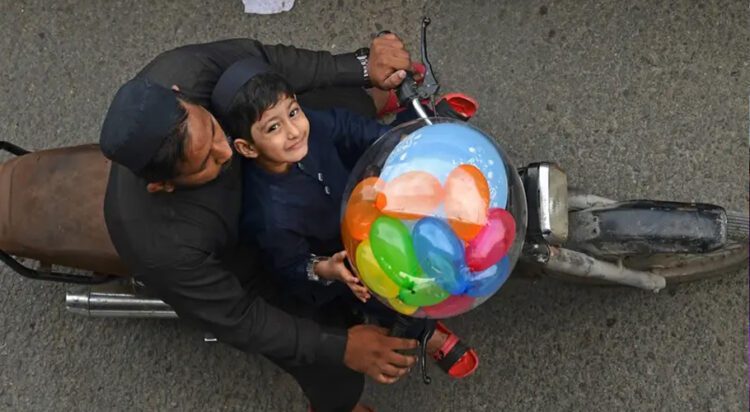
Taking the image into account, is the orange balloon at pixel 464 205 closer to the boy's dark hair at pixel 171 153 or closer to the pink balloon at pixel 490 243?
the pink balloon at pixel 490 243

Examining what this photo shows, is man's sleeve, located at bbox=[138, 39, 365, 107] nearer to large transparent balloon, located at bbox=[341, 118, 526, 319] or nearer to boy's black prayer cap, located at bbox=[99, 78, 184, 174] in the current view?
boy's black prayer cap, located at bbox=[99, 78, 184, 174]

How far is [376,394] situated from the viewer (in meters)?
2.79

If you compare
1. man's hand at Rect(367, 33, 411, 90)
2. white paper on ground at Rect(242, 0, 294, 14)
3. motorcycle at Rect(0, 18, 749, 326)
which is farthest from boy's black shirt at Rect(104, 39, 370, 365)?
white paper on ground at Rect(242, 0, 294, 14)

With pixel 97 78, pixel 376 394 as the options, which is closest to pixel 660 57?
pixel 376 394

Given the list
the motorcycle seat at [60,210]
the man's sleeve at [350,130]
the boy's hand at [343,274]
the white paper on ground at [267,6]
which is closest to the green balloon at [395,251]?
the boy's hand at [343,274]

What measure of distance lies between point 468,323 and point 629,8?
129 centimetres

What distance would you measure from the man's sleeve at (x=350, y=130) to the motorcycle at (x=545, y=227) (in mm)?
134

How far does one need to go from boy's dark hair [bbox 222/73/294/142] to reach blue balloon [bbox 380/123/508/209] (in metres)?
0.32

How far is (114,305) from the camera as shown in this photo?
8.79 ft

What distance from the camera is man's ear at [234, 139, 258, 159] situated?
6.13ft

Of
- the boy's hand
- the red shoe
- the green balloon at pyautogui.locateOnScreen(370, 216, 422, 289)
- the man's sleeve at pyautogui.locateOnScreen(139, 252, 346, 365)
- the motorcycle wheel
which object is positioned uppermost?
the green balloon at pyautogui.locateOnScreen(370, 216, 422, 289)

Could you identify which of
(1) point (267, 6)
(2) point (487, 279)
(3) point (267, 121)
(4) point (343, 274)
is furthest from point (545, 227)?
(1) point (267, 6)

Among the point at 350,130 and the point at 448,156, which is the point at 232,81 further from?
the point at 448,156

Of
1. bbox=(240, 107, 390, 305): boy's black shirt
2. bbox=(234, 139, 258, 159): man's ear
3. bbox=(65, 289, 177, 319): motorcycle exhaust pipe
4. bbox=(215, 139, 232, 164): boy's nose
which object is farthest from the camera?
bbox=(65, 289, 177, 319): motorcycle exhaust pipe
